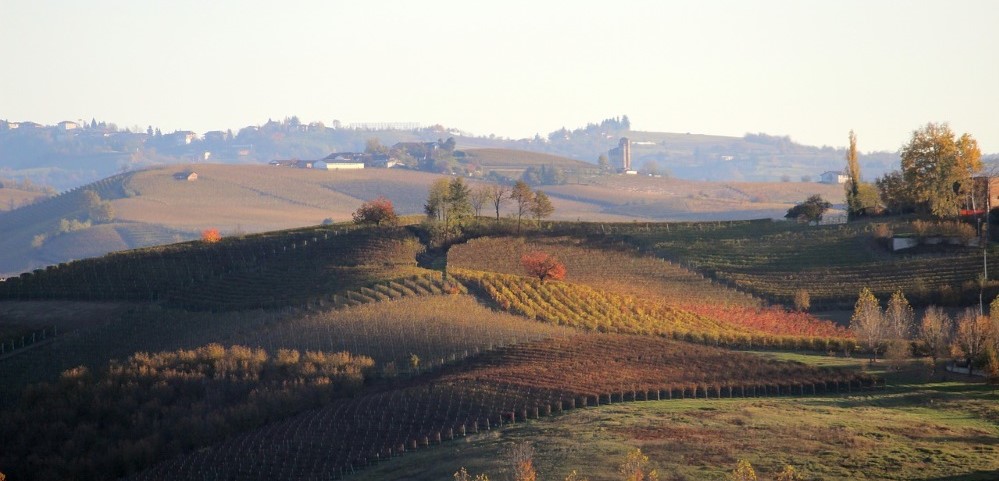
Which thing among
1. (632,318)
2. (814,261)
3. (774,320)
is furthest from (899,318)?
(814,261)

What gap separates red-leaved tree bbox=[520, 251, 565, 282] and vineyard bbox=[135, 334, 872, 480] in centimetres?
2179

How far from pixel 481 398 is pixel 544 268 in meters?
32.8

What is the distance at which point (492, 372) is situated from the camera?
60188 millimetres

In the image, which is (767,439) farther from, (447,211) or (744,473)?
(447,211)

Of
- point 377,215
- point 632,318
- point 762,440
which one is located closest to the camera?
point 762,440

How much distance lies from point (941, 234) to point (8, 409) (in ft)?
203

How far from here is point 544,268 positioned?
87.1 metres

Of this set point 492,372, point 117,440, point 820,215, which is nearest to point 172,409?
point 117,440

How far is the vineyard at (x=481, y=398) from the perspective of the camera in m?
49.9

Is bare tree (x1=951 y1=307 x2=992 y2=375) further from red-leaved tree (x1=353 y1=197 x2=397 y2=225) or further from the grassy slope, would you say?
red-leaved tree (x1=353 y1=197 x2=397 y2=225)

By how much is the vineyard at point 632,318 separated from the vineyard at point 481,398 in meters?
5.87

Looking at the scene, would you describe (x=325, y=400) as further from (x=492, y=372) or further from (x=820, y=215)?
(x=820, y=215)

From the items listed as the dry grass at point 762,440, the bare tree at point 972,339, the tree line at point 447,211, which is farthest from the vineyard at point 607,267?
the dry grass at point 762,440

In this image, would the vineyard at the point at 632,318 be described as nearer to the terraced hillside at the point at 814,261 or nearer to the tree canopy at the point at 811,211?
the terraced hillside at the point at 814,261
